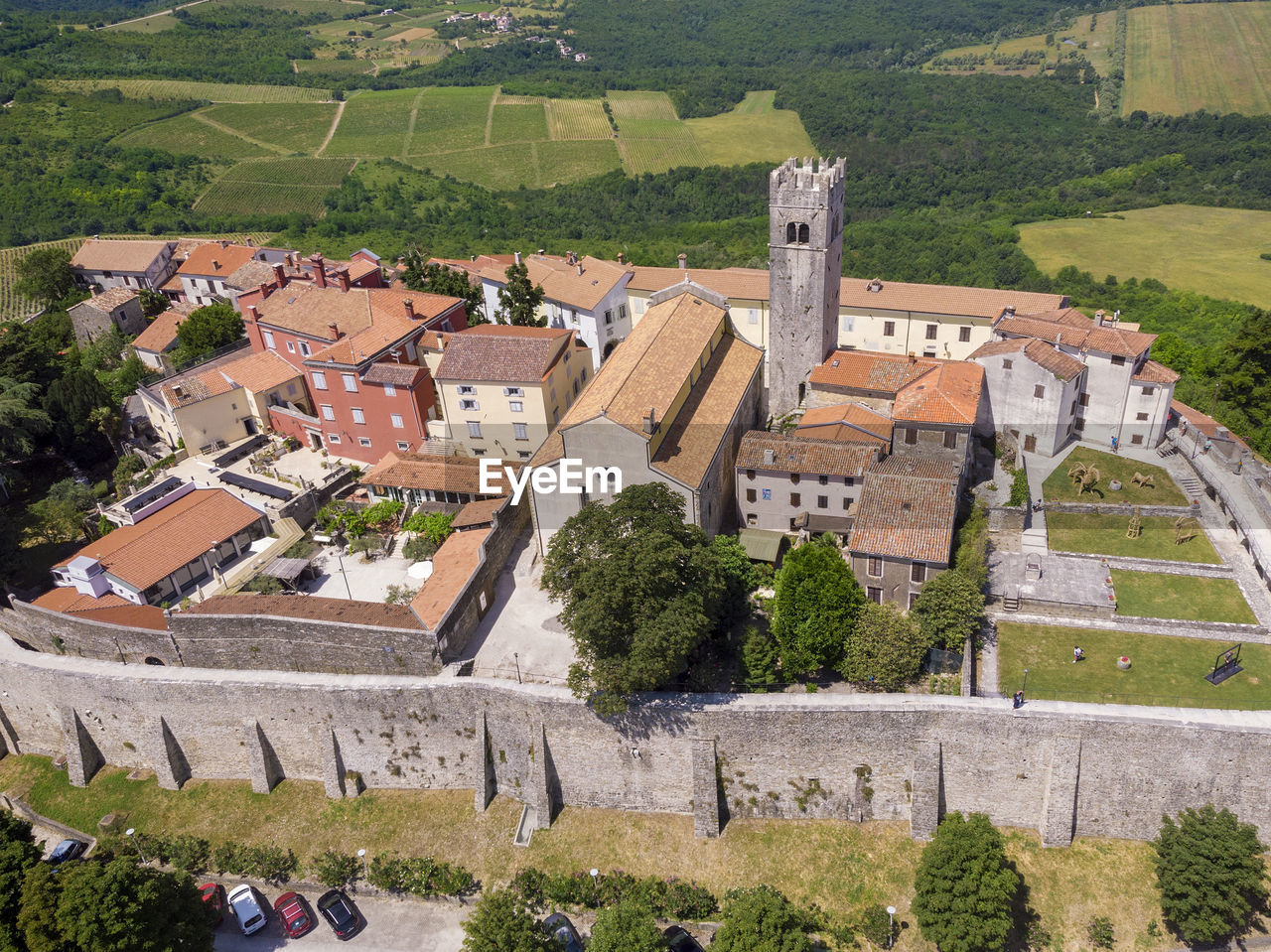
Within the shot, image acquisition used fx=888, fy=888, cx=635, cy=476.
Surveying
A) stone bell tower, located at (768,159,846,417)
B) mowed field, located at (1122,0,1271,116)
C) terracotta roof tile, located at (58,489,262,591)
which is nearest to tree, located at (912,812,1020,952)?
stone bell tower, located at (768,159,846,417)

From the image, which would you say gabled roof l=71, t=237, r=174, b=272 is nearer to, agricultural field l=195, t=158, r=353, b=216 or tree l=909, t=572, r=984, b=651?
agricultural field l=195, t=158, r=353, b=216

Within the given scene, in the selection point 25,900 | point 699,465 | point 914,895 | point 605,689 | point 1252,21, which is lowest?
point 914,895

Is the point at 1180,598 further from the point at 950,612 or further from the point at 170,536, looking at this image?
the point at 170,536

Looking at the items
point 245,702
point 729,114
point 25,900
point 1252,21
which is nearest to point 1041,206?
point 729,114

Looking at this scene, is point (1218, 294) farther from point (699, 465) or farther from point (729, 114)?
point (729, 114)

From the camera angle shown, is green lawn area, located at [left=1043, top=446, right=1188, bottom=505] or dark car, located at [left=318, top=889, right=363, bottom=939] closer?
dark car, located at [left=318, top=889, right=363, bottom=939]

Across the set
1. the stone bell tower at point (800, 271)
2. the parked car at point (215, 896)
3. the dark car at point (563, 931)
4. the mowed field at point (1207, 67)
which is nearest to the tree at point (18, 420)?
the parked car at point (215, 896)

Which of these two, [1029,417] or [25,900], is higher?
[1029,417]
